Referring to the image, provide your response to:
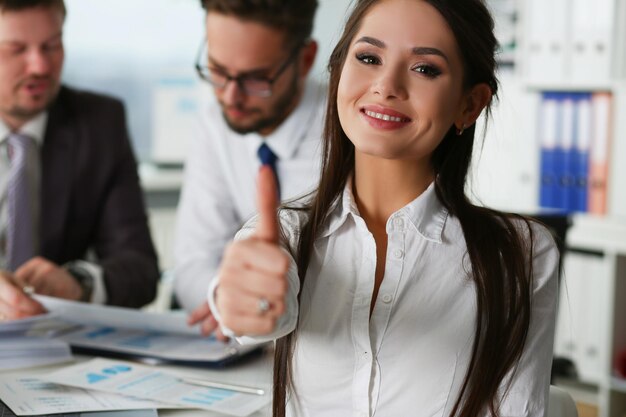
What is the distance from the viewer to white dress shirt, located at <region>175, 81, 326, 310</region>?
2107mm

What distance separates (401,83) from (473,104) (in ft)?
0.49

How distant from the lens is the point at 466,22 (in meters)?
1.13

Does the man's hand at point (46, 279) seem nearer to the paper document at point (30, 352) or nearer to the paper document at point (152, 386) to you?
the paper document at point (30, 352)

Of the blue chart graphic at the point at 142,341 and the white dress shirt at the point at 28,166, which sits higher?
the white dress shirt at the point at 28,166

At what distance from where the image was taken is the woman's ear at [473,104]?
1190mm

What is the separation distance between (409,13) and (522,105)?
2570 millimetres

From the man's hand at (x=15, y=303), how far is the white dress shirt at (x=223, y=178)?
498mm

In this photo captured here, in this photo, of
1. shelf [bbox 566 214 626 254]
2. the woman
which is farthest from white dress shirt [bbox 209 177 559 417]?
shelf [bbox 566 214 626 254]

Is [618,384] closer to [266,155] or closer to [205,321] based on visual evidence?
[266,155]

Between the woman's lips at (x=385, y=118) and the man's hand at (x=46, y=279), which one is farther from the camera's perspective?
the man's hand at (x=46, y=279)

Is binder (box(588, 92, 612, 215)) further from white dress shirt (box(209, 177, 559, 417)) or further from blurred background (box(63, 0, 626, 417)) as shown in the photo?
white dress shirt (box(209, 177, 559, 417))

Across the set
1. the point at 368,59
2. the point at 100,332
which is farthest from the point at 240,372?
the point at 368,59

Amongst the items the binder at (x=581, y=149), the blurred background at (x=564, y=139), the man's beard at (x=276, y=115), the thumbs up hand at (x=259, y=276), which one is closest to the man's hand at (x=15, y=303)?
the man's beard at (x=276, y=115)

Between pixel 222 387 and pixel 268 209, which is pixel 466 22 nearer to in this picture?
pixel 268 209
